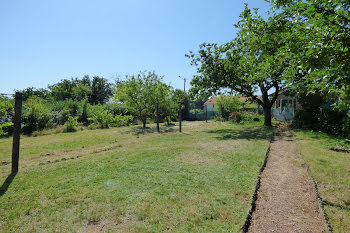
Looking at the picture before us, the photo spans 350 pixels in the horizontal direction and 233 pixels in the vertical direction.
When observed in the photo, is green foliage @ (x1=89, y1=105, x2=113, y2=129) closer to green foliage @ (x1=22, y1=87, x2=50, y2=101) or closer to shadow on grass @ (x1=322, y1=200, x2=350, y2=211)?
shadow on grass @ (x1=322, y1=200, x2=350, y2=211)

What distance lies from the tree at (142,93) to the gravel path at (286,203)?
1443cm

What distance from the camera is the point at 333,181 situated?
14.7ft

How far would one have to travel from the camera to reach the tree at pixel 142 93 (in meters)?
18.6

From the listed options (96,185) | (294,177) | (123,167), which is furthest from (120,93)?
(294,177)

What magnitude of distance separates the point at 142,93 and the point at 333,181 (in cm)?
1632

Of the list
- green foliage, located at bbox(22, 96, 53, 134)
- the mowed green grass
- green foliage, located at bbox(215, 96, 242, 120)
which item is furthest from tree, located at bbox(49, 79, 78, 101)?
the mowed green grass

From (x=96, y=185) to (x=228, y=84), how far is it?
14.2m

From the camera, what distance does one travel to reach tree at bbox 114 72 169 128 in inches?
733

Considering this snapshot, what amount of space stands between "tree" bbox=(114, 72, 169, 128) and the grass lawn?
544 inches

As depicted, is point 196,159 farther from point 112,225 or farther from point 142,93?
point 142,93

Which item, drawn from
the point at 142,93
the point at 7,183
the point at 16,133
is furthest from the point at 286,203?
the point at 142,93

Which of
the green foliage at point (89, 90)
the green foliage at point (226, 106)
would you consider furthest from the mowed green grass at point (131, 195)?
the green foliage at point (89, 90)

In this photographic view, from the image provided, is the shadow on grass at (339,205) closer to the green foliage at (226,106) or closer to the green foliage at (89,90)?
the green foliage at (226,106)

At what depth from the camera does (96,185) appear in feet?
14.6
